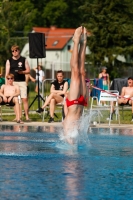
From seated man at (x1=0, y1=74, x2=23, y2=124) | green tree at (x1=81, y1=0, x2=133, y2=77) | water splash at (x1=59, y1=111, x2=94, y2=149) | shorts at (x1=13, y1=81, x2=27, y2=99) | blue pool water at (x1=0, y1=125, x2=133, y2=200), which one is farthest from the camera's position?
green tree at (x1=81, y1=0, x2=133, y2=77)

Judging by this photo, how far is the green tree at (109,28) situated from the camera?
59406 millimetres

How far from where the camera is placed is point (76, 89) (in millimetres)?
12273

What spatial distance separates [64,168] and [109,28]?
5080cm

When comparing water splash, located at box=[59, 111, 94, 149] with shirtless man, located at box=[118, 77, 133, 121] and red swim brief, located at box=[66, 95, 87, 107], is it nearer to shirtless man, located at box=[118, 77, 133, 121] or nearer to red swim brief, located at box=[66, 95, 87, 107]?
red swim brief, located at box=[66, 95, 87, 107]

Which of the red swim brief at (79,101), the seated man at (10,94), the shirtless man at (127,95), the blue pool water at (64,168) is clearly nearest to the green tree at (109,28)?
the shirtless man at (127,95)

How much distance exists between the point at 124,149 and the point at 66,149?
0.90 metres

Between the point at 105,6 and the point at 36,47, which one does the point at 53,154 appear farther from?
the point at 105,6

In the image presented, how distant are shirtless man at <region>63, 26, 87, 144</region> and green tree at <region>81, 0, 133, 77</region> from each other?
46396mm

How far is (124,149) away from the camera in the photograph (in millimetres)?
12305

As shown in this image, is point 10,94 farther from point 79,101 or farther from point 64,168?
point 64,168

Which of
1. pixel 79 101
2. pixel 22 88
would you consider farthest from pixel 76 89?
pixel 22 88

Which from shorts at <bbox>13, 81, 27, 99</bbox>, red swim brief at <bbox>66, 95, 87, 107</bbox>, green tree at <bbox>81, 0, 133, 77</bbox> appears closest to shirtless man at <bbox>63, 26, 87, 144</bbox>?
red swim brief at <bbox>66, 95, 87, 107</bbox>

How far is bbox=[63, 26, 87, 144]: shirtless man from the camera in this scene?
480 inches

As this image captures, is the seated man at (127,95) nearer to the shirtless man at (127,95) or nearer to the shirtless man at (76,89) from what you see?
the shirtless man at (127,95)
